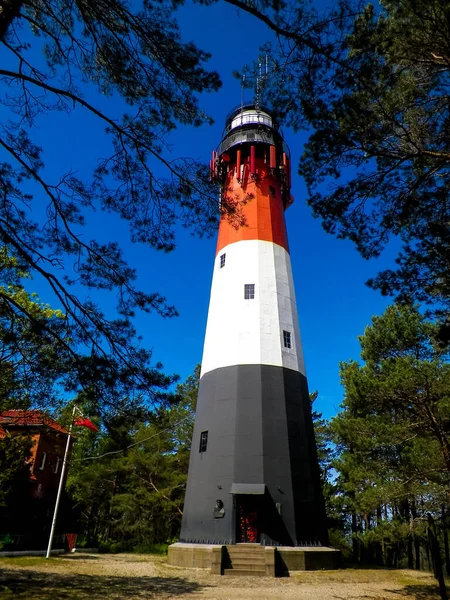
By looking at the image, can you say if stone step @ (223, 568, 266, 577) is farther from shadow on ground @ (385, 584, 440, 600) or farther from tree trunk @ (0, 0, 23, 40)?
tree trunk @ (0, 0, 23, 40)

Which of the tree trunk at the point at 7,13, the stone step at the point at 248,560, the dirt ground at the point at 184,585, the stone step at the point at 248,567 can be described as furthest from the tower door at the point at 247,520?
the tree trunk at the point at 7,13

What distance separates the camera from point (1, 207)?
6828 mm

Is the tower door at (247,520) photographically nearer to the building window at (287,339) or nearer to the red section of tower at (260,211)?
the building window at (287,339)

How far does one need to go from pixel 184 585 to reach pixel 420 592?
19.0ft

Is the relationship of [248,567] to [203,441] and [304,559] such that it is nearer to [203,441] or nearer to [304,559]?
[304,559]

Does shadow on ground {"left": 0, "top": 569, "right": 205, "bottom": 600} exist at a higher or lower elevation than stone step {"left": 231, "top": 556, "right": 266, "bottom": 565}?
lower

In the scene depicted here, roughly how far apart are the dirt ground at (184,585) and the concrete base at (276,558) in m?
0.31

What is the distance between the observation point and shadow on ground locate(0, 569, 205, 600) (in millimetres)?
8562

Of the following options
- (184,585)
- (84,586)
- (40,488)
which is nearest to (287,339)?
(184,585)

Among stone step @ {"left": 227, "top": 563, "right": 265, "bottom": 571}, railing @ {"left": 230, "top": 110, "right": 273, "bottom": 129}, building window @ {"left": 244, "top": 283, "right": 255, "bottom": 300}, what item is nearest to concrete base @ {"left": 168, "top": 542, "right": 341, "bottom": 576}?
stone step @ {"left": 227, "top": 563, "right": 265, "bottom": 571}

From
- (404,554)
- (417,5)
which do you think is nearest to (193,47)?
(417,5)

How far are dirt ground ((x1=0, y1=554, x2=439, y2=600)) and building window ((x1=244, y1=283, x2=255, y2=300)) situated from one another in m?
9.32

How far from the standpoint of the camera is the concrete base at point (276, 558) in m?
12.6

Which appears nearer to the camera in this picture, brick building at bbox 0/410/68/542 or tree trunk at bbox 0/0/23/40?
tree trunk at bbox 0/0/23/40
